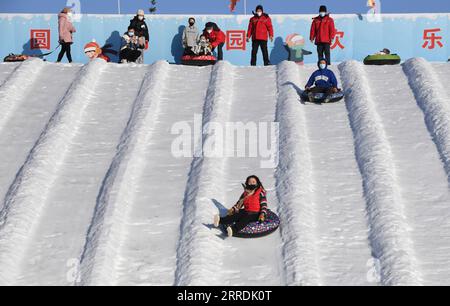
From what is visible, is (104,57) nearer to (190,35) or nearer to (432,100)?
(190,35)

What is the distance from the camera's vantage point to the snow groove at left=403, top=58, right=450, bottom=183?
15.5 m

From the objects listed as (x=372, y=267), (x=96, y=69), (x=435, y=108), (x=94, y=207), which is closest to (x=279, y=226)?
(x=372, y=267)

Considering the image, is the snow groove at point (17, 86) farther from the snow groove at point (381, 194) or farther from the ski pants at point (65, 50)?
the snow groove at point (381, 194)

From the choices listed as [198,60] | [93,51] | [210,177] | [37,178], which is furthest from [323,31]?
[37,178]

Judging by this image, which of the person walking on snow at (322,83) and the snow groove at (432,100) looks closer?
the snow groove at (432,100)

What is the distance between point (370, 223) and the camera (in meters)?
13.4

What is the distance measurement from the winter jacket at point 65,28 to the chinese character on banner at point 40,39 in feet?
2.85

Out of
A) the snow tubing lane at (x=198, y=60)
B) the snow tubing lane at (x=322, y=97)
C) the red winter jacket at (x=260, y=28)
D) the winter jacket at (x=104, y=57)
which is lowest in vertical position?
the winter jacket at (x=104, y=57)

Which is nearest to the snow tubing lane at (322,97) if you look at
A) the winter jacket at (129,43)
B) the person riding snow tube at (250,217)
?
the person riding snow tube at (250,217)

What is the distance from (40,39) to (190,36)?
325cm

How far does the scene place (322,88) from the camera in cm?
1734

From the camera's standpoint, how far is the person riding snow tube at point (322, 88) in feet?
56.7

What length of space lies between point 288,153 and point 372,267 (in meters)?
3.17

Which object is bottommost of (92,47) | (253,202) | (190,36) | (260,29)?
(253,202)
